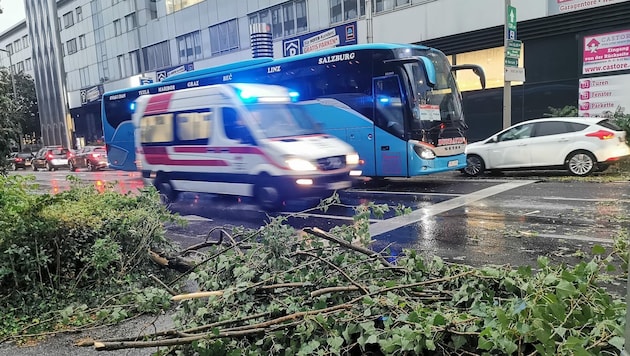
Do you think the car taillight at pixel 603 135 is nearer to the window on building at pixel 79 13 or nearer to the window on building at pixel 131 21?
the window on building at pixel 131 21

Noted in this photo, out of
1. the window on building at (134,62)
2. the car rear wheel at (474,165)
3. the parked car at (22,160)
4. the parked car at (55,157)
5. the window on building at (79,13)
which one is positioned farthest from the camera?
the window on building at (79,13)

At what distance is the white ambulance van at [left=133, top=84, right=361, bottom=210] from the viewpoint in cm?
923

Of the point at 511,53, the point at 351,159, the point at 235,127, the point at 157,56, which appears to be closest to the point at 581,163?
the point at 511,53

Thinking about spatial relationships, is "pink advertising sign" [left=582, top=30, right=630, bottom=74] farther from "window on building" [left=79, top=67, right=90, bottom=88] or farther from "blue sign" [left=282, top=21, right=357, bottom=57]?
"window on building" [left=79, top=67, right=90, bottom=88]

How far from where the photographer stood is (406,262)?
3092mm

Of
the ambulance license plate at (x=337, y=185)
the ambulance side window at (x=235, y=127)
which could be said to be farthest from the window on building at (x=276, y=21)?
the ambulance license plate at (x=337, y=185)

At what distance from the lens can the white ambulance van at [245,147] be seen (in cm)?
923

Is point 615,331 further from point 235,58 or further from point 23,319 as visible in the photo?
point 235,58

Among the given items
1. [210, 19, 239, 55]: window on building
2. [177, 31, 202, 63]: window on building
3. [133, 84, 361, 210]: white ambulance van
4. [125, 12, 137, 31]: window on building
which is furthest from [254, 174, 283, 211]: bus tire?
[125, 12, 137, 31]: window on building

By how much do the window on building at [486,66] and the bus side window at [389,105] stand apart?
27.2 ft

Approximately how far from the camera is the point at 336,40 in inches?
932

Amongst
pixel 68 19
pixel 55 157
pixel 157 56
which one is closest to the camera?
pixel 55 157

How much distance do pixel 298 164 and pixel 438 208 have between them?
2.93 meters

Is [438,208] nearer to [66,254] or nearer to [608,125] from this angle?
[608,125]
